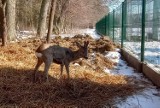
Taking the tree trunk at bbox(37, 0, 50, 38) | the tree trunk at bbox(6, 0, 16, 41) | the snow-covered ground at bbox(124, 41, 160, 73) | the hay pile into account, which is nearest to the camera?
the hay pile

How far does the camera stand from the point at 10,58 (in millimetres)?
9898

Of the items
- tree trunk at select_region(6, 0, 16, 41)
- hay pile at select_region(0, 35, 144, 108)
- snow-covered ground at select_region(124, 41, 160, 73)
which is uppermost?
tree trunk at select_region(6, 0, 16, 41)

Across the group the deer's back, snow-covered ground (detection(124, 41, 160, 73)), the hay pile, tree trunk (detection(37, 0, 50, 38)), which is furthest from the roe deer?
tree trunk (detection(37, 0, 50, 38))

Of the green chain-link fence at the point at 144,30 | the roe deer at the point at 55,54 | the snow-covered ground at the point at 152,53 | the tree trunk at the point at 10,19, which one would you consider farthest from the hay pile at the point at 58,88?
the tree trunk at the point at 10,19

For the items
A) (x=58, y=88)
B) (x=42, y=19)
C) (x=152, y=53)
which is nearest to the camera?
(x=58, y=88)

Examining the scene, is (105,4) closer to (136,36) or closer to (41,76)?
(136,36)

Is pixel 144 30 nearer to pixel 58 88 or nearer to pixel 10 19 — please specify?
pixel 58 88

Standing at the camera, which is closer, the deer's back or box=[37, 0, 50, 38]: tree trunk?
the deer's back

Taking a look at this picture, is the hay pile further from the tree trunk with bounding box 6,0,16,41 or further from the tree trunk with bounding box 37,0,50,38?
the tree trunk with bounding box 37,0,50,38

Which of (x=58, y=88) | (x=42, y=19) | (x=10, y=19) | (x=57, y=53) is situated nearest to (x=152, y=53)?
(x=57, y=53)

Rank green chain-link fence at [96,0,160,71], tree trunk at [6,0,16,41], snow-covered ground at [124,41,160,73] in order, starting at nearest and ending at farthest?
snow-covered ground at [124,41,160,73], green chain-link fence at [96,0,160,71], tree trunk at [6,0,16,41]

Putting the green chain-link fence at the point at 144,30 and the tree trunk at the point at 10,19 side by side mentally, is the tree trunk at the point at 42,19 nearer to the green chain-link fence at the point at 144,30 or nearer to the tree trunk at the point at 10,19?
→ the tree trunk at the point at 10,19

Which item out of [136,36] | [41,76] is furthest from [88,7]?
[41,76]

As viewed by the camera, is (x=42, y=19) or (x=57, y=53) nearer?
(x=57, y=53)
